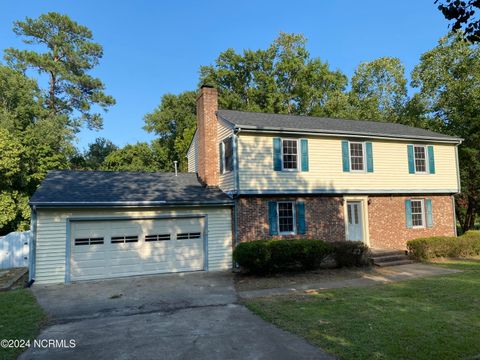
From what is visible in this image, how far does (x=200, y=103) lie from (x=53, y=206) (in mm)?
8278

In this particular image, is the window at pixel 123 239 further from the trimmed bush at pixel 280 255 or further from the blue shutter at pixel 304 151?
the blue shutter at pixel 304 151

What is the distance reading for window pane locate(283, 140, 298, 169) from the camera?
48.3 ft

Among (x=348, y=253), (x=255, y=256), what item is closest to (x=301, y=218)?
(x=348, y=253)

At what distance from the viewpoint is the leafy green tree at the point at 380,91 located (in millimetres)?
34000

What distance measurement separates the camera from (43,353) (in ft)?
18.4

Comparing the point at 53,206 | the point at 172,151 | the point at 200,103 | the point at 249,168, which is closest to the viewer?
the point at 53,206

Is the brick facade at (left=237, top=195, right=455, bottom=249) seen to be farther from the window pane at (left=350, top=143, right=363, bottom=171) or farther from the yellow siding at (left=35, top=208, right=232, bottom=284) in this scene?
the yellow siding at (left=35, top=208, right=232, bottom=284)

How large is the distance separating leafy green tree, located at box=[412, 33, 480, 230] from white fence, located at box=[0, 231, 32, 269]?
1039 inches

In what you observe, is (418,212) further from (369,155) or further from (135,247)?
(135,247)

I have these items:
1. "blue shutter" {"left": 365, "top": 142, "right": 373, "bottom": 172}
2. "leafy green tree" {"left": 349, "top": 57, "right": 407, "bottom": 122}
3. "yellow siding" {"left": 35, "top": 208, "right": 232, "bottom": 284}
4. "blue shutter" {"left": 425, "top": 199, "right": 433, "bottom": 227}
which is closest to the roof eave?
"blue shutter" {"left": 365, "top": 142, "right": 373, "bottom": 172}

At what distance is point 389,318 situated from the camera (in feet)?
22.9

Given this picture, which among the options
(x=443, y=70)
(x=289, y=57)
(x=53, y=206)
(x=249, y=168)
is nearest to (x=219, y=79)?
(x=289, y=57)

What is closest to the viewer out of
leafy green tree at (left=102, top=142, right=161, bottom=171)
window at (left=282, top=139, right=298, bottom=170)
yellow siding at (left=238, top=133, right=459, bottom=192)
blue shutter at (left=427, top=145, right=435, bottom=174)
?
yellow siding at (left=238, top=133, right=459, bottom=192)

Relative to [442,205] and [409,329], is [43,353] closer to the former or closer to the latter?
[409,329]
